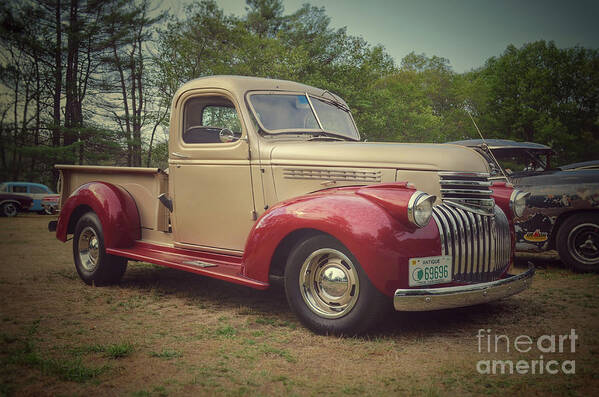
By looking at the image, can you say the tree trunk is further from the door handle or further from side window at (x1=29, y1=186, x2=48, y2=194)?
the door handle

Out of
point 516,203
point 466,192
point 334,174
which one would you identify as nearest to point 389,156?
point 334,174

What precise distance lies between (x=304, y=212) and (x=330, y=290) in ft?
2.06

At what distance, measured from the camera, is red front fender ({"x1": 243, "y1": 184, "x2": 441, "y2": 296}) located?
3.58 metres

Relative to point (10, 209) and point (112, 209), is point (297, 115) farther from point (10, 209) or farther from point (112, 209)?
Result: point (10, 209)

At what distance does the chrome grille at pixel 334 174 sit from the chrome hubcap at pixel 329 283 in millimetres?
766

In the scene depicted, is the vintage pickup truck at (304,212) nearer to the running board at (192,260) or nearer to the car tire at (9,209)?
the running board at (192,260)

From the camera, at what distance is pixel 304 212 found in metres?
3.97

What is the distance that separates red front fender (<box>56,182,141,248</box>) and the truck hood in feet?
7.24

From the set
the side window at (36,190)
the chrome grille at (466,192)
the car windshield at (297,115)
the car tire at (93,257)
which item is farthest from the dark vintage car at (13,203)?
the chrome grille at (466,192)

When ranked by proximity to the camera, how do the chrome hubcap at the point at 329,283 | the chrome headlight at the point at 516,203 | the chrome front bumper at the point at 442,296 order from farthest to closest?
the chrome headlight at the point at 516,203
the chrome hubcap at the point at 329,283
the chrome front bumper at the point at 442,296

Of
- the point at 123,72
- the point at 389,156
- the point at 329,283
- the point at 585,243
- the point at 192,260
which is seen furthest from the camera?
the point at 123,72

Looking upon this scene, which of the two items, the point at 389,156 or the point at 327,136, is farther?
the point at 327,136

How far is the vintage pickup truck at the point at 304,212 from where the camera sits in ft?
12.0

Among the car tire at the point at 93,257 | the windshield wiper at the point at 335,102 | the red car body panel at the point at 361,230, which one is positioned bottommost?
the car tire at the point at 93,257
